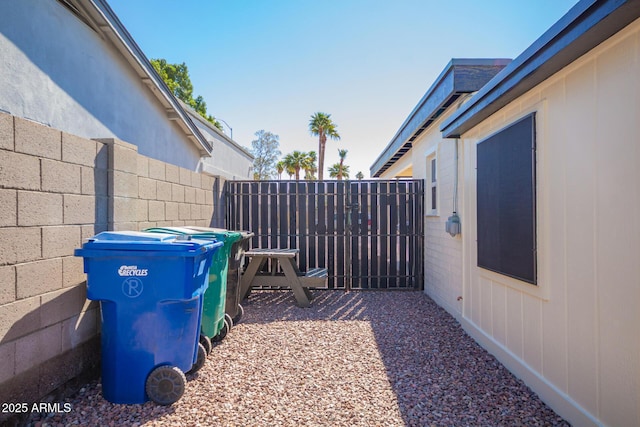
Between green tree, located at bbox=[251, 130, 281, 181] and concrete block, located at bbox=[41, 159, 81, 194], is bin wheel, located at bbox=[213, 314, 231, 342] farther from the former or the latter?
green tree, located at bbox=[251, 130, 281, 181]

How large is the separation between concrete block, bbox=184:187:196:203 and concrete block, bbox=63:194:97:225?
1.86 meters

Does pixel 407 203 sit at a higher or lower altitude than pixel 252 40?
lower

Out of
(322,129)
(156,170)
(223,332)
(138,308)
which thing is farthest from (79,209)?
(322,129)

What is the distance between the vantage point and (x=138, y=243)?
253cm

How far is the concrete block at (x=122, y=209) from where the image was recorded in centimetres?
311

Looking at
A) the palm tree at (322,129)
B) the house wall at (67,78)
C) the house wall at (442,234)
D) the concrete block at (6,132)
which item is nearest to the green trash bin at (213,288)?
the concrete block at (6,132)

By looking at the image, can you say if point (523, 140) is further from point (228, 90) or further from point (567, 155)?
point (228, 90)

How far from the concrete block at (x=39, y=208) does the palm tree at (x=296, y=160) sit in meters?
29.2

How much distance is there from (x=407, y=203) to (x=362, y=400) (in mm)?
4441

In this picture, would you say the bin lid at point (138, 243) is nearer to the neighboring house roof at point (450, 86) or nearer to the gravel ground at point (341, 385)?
the gravel ground at point (341, 385)

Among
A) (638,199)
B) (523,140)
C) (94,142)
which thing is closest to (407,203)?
(523,140)

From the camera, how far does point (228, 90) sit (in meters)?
12.7

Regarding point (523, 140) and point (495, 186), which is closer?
point (523, 140)

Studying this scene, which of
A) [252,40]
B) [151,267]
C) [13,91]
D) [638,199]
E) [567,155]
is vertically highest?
[252,40]
